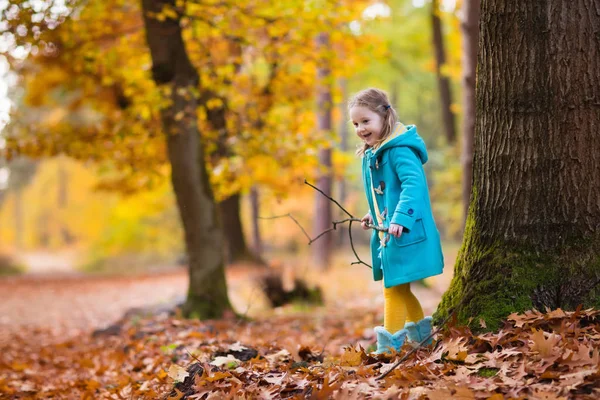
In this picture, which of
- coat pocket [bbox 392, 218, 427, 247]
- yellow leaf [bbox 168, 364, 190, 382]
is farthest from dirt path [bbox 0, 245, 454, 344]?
coat pocket [bbox 392, 218, 427, 247]

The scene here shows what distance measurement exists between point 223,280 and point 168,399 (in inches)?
172

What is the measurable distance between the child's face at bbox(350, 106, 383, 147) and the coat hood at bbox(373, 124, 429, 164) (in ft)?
0.33

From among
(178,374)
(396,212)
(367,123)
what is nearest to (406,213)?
(396,212)

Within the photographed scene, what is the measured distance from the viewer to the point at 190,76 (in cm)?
757

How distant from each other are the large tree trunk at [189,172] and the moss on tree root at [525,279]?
4.40 m

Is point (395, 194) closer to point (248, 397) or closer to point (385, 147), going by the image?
point (385, 147)

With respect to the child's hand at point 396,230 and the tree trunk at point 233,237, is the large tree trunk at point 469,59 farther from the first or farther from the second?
the tree trunk at point 233,237

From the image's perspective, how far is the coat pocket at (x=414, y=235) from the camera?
3.64 meters

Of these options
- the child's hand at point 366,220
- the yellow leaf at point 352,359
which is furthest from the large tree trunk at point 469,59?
the yellow leaf at point 352,359

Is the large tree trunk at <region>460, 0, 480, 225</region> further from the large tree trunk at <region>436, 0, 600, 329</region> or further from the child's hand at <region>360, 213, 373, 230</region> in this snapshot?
the large tree trunk at <region>436, 0, 600, 329</region>

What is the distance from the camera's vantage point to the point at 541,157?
3354 millimetres

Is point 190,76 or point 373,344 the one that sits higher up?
point 190,76

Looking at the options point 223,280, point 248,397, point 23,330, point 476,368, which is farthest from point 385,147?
point 23,330

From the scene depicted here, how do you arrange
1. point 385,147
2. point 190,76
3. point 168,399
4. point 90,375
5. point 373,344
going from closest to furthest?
point 168,399 → point 385,147 → point 373,344 → point 90,375 → point 190,76
